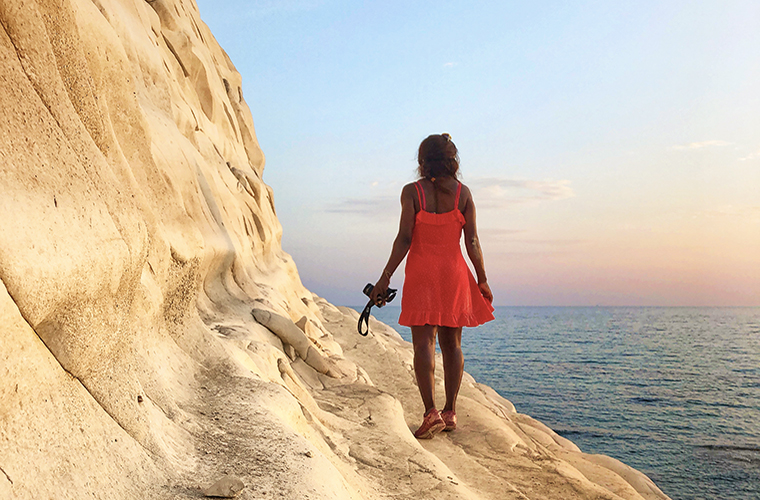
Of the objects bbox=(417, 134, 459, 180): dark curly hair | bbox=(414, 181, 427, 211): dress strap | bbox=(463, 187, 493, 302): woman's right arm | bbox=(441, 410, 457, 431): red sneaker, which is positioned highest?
bbox=(417, 134, 459, 180): dark curly hair

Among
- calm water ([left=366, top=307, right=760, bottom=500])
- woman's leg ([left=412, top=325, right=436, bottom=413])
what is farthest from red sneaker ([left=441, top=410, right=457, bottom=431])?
calm water ([left=366, top=307, right=760, bottom=500])

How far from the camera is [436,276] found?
4082mm

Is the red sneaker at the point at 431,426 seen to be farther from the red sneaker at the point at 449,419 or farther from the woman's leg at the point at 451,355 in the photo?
the woman's leg at the point at 451,355

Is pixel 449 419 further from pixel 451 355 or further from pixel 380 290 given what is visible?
pixel 380 290

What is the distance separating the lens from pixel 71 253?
5.49 feet

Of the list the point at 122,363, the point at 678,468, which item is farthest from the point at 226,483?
the point at 678,468

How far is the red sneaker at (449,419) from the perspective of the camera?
169 inches

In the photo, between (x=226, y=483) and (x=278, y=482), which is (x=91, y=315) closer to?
(x=226, y=483)

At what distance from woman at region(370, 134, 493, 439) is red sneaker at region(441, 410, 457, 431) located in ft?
0.40

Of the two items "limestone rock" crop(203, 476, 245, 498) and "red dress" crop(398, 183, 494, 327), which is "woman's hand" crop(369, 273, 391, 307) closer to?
"red dress" crop(398, 183, 494, 327)

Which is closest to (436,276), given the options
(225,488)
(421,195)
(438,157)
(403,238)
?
(403,238)

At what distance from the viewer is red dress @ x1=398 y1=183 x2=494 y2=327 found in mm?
4059

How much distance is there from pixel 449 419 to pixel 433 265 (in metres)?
1.37

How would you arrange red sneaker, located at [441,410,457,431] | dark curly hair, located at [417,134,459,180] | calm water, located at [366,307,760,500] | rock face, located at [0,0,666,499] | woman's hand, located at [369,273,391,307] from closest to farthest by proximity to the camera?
rock face, located at [0,0,666,499]
woman's hand, located at [369,273,391,307]
dark curly hair, located at [417,134,459,180]
red sneaker, located at [441,410,457,431]
calm water, located at [366,307,760,500]
